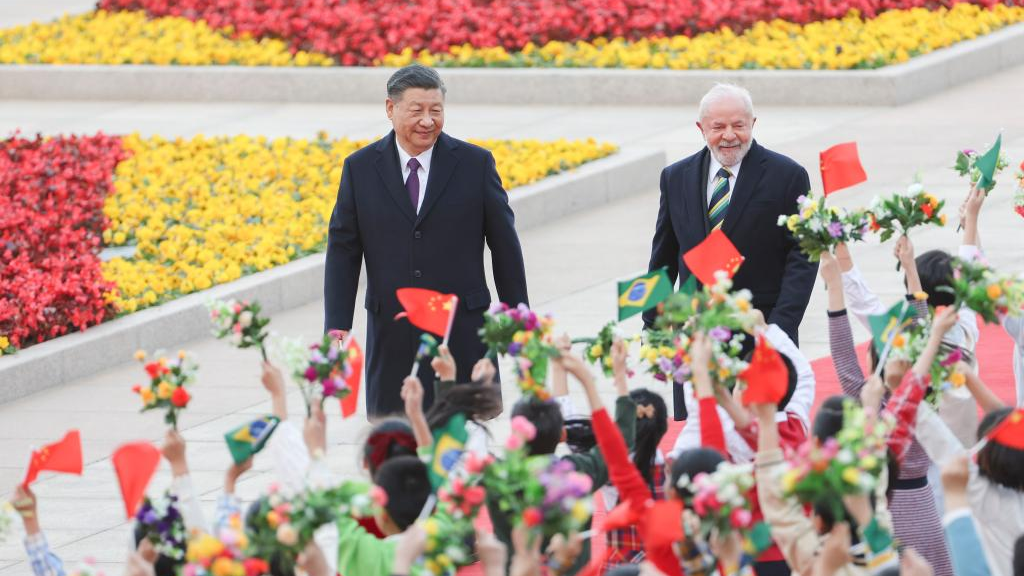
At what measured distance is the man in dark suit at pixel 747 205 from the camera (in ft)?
23.7

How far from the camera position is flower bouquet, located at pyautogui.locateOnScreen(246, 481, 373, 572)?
432cm

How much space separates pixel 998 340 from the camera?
978 cm

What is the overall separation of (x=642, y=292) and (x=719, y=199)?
156cm

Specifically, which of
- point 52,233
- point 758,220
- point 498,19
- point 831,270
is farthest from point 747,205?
point 498,19

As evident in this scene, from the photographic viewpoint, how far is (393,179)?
23.9 ft

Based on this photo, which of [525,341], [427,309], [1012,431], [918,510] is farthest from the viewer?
[427,309]

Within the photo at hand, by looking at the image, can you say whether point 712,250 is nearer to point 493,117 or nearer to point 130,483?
point 130,483

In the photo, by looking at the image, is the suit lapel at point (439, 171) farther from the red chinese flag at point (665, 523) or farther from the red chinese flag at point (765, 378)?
the red chinese flag at point (665, 523)

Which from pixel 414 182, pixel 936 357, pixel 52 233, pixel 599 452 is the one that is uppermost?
pixel 414 182

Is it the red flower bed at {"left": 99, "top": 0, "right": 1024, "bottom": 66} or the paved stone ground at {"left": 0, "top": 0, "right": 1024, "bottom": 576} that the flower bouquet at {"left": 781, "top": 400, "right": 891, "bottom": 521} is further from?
the red flower bed at {"left": 99, "top": 0, "right": 1024, "bottom": 66}

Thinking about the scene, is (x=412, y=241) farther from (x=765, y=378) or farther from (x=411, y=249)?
(x=765, y=378)

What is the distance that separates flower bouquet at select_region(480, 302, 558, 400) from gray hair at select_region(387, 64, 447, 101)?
1.56 meters

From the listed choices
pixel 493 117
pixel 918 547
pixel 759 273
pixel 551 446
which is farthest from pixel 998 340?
pixel 493 117

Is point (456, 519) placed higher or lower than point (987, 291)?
lower
